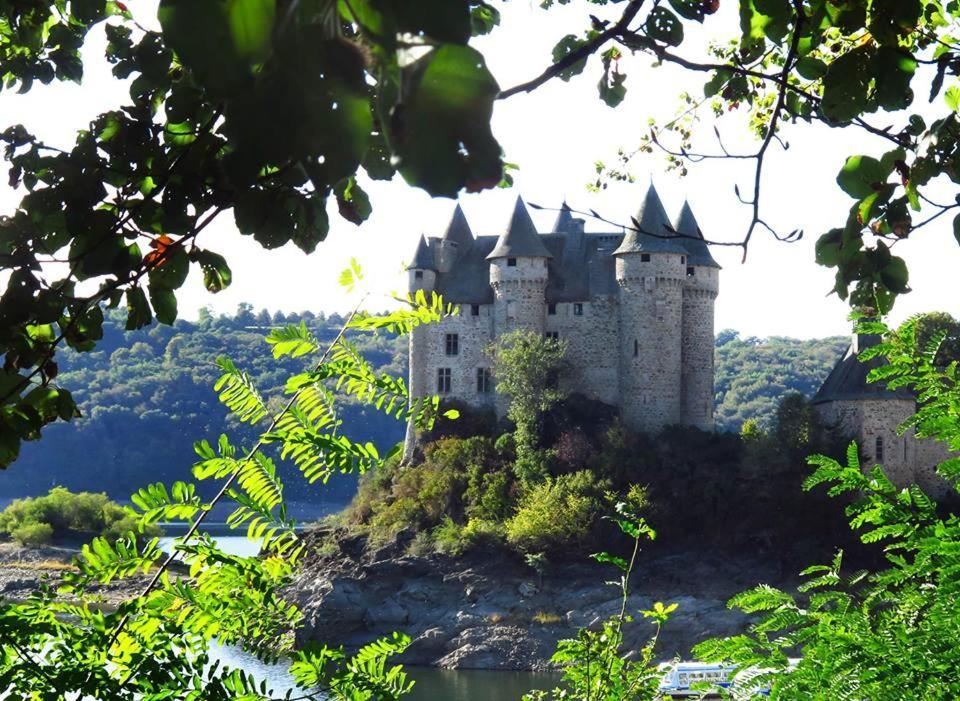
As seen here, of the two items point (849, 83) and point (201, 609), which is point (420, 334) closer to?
point (201, 609)

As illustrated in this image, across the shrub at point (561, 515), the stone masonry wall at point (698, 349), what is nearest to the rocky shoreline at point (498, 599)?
the shrub at point (561, 515)

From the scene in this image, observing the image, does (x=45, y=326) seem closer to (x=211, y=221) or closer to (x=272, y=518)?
(x=211, y=221)

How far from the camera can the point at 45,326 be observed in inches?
98.3

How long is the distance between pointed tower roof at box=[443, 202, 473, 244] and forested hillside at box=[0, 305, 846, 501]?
47.6 m

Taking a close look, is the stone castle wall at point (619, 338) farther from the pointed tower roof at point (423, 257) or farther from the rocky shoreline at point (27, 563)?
the rocky shoreline at point (27, 563)

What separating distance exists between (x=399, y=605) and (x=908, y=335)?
3217cm

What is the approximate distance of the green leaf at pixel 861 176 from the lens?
2.24 meters

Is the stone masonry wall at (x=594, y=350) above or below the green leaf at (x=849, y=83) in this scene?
above

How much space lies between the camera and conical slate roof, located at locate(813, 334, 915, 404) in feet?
113

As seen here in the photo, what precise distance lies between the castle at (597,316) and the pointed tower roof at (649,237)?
0.04 metres

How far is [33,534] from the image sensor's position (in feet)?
164

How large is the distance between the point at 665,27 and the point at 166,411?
98.3 m

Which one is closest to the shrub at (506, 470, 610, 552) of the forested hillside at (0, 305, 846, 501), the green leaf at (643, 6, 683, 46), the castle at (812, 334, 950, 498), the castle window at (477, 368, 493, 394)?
the castle window at (477, 368, 493, 394)

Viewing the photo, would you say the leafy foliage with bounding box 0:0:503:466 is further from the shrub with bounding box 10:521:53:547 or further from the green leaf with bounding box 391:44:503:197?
the shrub with bounding box 10:521:53:547
